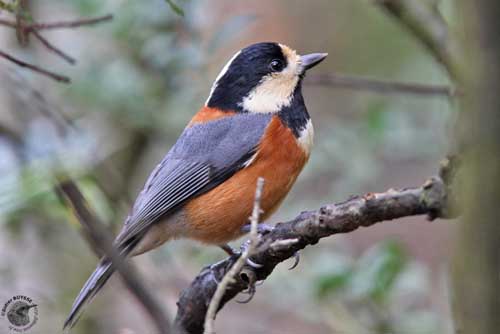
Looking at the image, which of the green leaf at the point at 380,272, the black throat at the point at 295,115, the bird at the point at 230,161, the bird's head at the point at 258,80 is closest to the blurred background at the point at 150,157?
the green leaf at the point at 380,272

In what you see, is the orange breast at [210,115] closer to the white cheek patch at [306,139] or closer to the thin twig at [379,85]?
the white cheek patch at [306,139]

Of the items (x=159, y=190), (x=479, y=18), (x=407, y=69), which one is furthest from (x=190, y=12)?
(x=479, y=18)

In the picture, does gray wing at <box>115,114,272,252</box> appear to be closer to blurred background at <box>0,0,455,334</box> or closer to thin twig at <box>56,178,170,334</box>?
blurred background at <box>0,0,455,334</box>

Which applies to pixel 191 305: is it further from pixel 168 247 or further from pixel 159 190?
pixel 168 247

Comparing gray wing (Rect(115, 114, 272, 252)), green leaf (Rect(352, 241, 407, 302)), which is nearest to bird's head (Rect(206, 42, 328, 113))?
gray wing (Rect(115, 114, 272, 252))

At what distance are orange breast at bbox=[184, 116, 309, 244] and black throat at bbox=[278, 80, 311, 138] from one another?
0.30 feet

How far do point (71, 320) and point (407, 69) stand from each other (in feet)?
14.7

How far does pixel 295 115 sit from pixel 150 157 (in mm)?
2476

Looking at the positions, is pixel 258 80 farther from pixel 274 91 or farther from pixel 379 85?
pixel 379 85

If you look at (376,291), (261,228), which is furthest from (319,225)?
(376,291)

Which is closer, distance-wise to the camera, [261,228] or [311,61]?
[261,228]

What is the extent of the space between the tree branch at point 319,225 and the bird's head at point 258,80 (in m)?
1.17

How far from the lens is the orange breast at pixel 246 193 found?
3.97 meters

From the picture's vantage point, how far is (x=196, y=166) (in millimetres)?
4219
